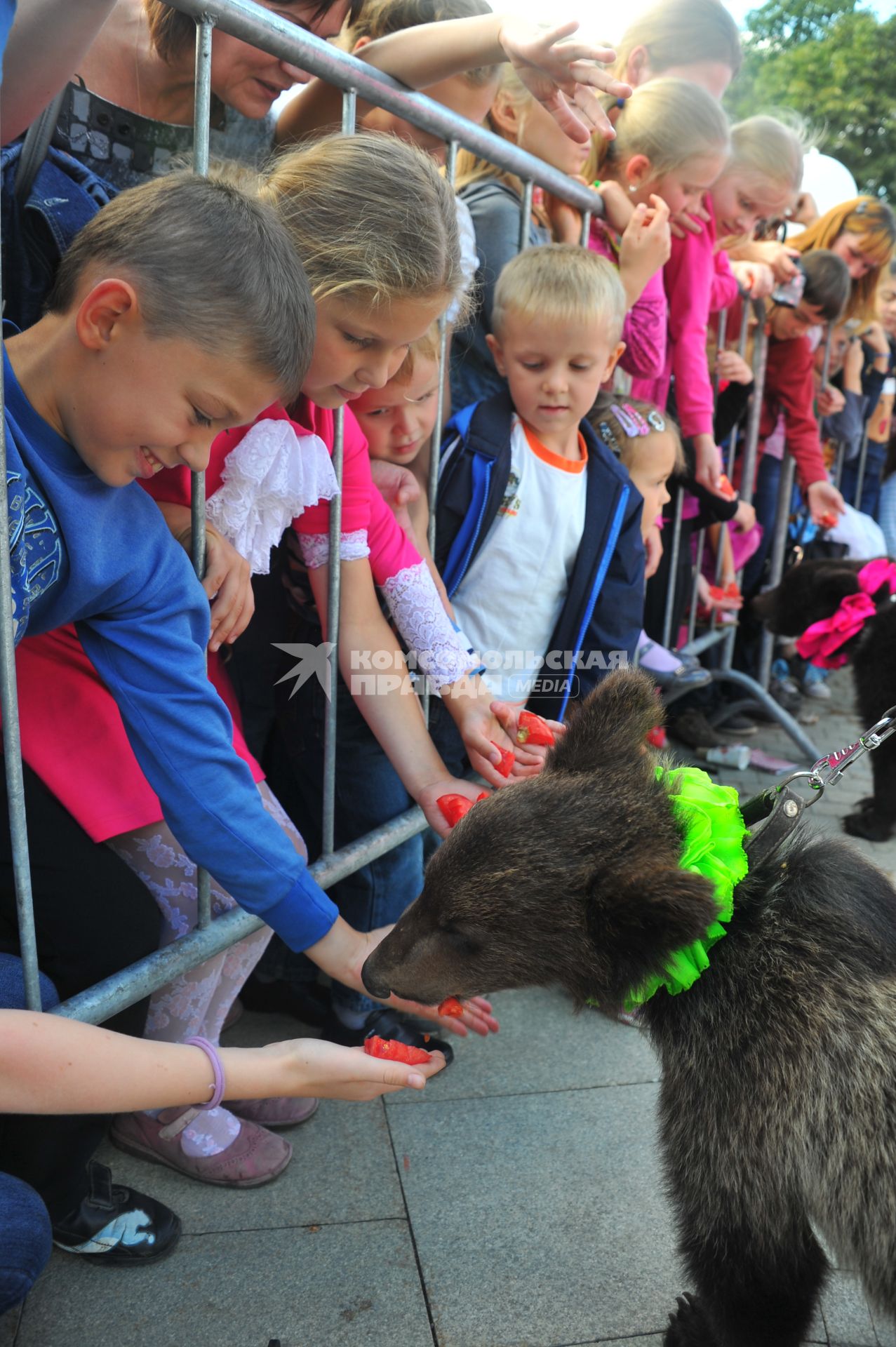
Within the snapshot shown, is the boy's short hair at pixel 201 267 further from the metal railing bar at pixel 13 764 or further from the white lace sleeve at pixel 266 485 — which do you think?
the white lace sleeve at pixel 266 485

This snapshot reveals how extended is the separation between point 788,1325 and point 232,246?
2168mm

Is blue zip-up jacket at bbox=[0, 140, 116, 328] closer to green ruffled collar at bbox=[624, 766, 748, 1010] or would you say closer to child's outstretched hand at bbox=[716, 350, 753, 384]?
green ruffled collar at bbox=[624, 766, 748, 1010]

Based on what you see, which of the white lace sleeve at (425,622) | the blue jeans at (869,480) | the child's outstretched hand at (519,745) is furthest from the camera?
the blue jeans at (869,480)

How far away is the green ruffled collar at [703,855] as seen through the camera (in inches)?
71.6

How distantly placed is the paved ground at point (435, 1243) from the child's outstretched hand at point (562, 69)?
2553 mm

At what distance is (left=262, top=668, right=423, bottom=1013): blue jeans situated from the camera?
2943mm

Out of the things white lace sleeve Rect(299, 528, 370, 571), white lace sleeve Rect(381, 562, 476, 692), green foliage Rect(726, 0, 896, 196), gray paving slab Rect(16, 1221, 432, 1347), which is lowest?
gray paving slab Rect(16, 1221, 432, 1347)

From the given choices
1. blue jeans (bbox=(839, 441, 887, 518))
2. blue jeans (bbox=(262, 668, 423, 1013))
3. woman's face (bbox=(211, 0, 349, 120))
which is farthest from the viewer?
blue jeans (bbox=(839, 441, 887, 518))

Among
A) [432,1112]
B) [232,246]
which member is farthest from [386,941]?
[232,246]

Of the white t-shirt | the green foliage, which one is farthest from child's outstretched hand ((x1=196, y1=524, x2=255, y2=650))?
the green foliage

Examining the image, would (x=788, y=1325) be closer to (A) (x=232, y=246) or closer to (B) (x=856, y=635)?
(A) (x=232, y=246)

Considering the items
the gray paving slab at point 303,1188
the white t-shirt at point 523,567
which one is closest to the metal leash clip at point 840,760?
the white t-shirt at point 523,567

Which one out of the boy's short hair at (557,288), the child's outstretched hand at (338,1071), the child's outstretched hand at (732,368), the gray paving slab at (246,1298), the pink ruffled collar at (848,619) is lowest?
the gray paving slab at (246,1298)

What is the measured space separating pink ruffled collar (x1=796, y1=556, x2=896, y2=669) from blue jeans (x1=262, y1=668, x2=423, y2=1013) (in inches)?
101
